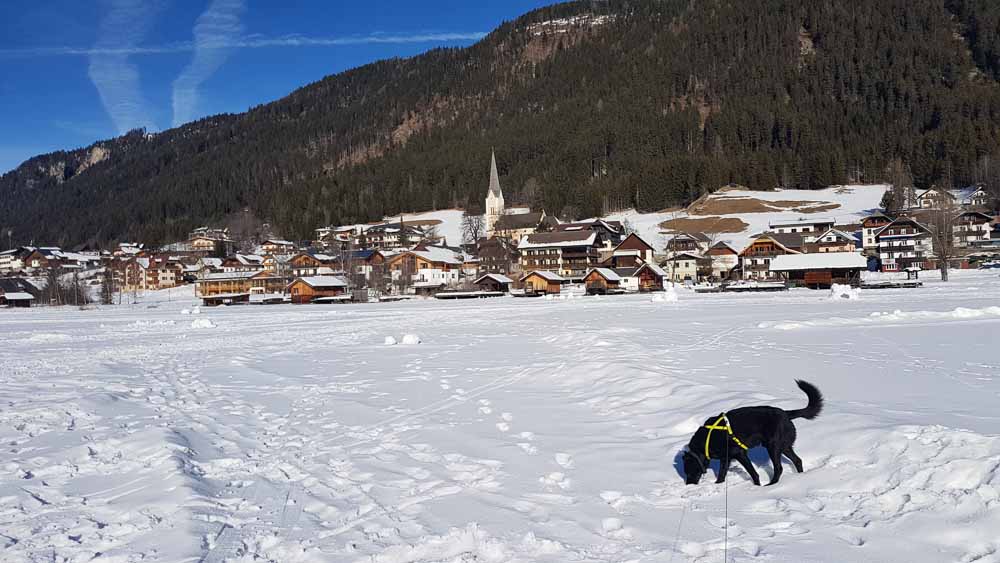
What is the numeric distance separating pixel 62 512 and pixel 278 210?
175 metres

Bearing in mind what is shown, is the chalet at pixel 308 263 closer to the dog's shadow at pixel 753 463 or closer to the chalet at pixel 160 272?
the chalet at pixel 160 272

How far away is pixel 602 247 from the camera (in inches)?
4144

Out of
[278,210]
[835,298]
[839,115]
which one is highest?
[839,115]

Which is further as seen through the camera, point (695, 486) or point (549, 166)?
point (549, 166)

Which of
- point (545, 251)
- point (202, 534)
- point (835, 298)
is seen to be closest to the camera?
point (202, 534)

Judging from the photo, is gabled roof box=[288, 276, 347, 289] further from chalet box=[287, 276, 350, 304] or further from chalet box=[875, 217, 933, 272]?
chalet box=[875, 217, 933, 272]

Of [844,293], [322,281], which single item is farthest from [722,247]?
[322,281]

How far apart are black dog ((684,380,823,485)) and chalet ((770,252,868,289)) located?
224 ft

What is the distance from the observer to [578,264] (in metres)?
99.3

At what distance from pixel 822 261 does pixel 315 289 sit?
203ft

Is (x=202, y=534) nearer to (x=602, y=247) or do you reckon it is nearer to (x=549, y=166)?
(x=602, y=247)

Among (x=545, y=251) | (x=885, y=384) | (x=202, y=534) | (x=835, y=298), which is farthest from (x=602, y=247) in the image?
(x=202, y=534)

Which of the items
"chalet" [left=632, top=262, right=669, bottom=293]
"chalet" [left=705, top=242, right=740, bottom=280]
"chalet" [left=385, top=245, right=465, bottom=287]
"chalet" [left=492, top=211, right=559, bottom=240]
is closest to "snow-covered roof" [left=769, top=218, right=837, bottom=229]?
"chalet" [left=705, top=242, right=740, bottom=280]

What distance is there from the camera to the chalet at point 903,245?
84.8m
